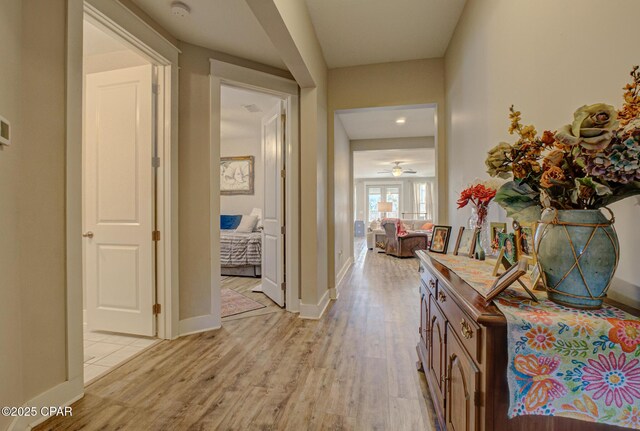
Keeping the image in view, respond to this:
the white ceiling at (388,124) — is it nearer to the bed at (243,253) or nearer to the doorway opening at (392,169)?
the doorway opening at (392,169)

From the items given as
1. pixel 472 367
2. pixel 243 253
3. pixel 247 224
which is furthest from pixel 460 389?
pixel 247 224

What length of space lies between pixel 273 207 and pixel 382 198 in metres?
9.96

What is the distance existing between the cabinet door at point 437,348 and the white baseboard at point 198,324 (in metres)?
2.01

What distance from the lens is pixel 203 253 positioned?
267 centimetres

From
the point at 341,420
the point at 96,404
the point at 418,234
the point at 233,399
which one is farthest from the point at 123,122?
the point at 418,234

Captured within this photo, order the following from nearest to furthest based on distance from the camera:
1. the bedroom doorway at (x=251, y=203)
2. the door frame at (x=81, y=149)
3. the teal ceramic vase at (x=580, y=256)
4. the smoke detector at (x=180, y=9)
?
the teal ceramic vase at (x=580, y=256), the door frame at (x=81, y=149), the smoke detector at (x=180, y=9), the bedroom doorway at (x=251, y=203)

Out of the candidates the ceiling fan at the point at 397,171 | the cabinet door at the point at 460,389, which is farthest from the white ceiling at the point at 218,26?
the ceiling fan at the point at 397,171

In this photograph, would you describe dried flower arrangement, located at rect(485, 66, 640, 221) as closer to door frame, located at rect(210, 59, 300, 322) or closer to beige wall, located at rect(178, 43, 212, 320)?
door frame, located at rect(210, 59, 300, 322)

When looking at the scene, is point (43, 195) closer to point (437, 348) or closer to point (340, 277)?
point (437, 348)

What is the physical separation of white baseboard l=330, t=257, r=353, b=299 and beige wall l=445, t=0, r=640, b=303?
1.89 m

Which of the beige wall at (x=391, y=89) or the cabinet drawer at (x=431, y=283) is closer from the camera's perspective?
the cabinet drawer at (x=431, y=283)

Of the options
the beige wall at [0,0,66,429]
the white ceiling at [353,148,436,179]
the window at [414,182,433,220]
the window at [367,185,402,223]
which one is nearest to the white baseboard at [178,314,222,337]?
the beige wall at [0,0,66,429]

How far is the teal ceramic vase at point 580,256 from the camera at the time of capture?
767mm

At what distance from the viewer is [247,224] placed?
5676 mm
